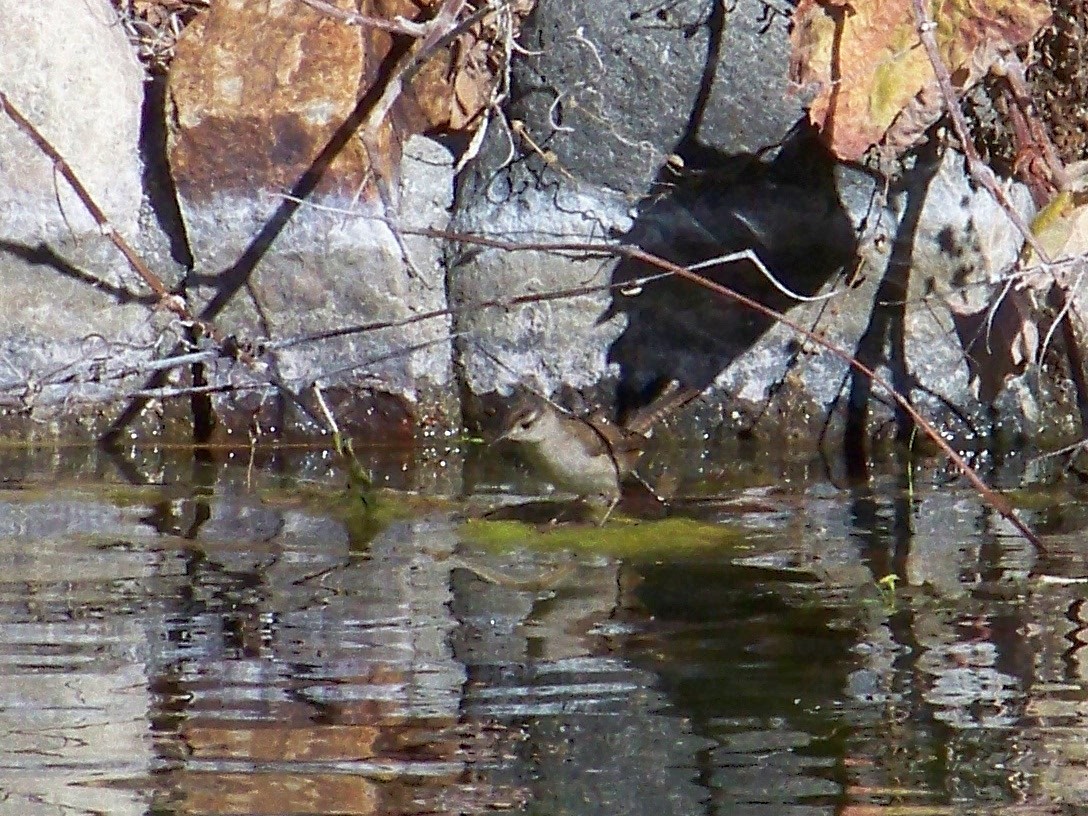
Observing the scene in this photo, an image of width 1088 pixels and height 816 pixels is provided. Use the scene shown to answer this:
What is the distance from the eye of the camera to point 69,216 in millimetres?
6289

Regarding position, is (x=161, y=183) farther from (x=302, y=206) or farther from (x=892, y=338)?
(x=892, y=338)

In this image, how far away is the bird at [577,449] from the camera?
17.5 feet

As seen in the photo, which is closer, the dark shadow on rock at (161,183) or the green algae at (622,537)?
the green algae at (622,537)

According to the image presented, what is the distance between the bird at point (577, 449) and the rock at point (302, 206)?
937 mm

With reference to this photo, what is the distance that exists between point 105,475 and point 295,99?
4.93 ft

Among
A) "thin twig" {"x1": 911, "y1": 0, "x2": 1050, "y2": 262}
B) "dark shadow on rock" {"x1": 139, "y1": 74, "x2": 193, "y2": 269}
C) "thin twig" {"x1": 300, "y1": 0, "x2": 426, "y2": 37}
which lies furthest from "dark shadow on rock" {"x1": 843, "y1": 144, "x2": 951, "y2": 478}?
"dark shadow on rock" {"x1": 139, "y1": 74, "x2": 193, "y2": 269}

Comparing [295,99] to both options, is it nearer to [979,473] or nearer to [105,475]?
[105,475]

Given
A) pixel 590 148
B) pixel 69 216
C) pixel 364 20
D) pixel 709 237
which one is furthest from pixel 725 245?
pixel 69 216

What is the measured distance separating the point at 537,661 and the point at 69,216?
360cm

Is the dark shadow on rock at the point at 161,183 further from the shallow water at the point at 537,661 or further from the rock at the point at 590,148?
the shallow water at the point at 537,661

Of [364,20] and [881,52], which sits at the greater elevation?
[364,20]

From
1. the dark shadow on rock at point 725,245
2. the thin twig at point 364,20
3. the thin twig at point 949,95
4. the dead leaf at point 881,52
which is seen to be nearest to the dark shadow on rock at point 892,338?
the dark shadow on rock at point 725,245

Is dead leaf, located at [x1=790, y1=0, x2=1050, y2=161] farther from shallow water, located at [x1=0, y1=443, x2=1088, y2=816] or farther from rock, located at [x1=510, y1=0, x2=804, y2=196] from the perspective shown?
shallow water, located at [x1=0, y1=443, x2=1088, y2=816]

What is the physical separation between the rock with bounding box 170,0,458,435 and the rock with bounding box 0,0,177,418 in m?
0.29
